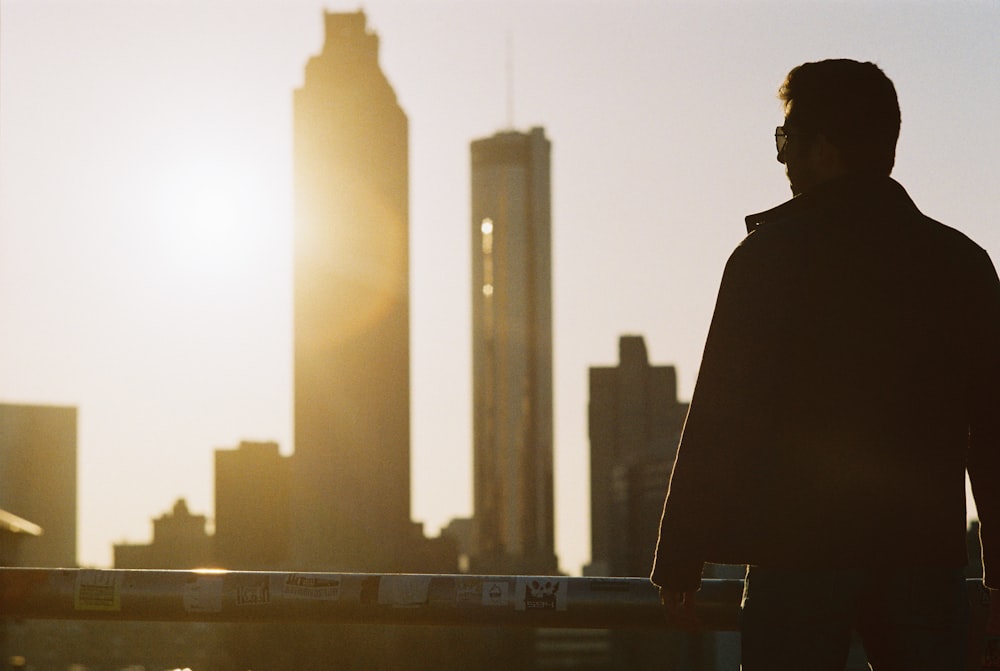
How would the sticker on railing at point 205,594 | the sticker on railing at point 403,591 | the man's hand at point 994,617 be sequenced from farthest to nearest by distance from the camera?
the sticker on railing at point 205,594 < the sticker on railing at point 403,591 < the man's hand at point 994,617

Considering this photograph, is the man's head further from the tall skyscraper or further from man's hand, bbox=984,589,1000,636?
the tall skyscraper

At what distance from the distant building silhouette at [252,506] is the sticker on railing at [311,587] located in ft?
607

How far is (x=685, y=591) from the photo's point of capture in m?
3.62

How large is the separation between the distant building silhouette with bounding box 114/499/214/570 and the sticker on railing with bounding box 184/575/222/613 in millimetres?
179045

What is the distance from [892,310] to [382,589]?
Result: 2076mm

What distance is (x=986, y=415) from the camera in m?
3.71

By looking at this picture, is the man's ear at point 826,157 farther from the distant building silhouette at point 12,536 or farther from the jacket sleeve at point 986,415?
the distant building silhouette at point 12,536

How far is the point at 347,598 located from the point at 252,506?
631ft

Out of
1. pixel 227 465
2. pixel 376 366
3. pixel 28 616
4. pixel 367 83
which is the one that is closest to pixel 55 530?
pixel 227 465

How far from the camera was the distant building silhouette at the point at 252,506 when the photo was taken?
18875 cm

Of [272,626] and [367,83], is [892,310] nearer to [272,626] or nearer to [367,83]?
[272,626]

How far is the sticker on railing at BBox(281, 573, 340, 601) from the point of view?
4.90 m

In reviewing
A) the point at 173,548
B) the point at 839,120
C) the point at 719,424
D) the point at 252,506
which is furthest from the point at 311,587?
the point at 252,506

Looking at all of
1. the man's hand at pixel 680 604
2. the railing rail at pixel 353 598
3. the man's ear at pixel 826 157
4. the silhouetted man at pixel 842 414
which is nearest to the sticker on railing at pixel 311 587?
the railing rail at pixel 353 598
